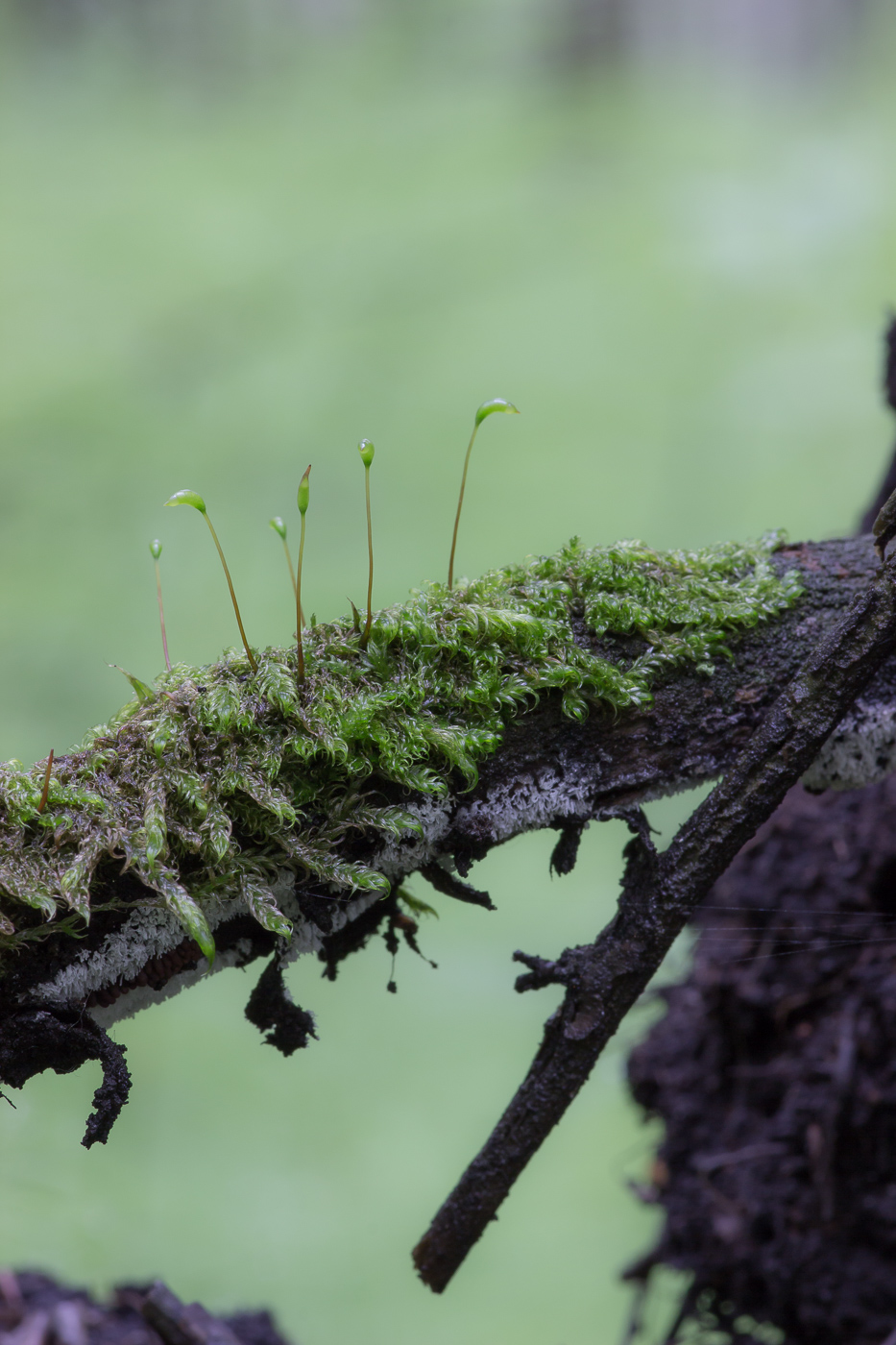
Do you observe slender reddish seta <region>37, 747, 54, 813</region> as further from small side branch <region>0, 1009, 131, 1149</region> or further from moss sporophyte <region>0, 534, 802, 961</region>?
small side branch <region>0, 1009, 131, 1149</region>

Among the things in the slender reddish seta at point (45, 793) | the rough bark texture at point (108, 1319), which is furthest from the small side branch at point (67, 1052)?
the rough bark texture at point (108, 1319)

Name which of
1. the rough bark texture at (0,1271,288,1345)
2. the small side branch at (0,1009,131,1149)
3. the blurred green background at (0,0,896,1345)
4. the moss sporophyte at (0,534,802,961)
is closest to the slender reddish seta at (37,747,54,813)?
the moss sporophyte at (0,534,802,961)

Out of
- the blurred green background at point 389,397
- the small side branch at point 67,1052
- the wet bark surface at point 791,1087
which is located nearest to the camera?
the small side branch at point 67,1052

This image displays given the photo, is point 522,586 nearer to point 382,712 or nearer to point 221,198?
point 382,712

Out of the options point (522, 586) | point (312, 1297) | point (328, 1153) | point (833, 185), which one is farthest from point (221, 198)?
point (312, 1297)

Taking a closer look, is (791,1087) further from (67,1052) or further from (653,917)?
(67,1052)

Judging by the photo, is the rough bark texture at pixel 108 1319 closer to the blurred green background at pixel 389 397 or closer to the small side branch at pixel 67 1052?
the blurred green background at pixel 389 397

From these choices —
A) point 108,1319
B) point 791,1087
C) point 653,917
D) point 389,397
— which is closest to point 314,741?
point 653,917
